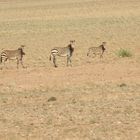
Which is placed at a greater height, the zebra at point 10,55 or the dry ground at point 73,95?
the zebra at point 10,55

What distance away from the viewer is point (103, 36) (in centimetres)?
3575

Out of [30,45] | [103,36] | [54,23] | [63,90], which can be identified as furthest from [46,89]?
[54,23]

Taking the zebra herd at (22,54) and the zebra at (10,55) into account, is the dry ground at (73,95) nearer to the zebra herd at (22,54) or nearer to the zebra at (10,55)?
the zebra herd at (22,54)

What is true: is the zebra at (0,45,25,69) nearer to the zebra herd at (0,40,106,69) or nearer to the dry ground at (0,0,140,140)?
the zebra herd at (0,40,106,69)

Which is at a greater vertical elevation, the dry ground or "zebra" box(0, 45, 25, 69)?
"zebra" box(0, 45, 25, 69)

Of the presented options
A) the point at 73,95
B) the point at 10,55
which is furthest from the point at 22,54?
the point at 73,95

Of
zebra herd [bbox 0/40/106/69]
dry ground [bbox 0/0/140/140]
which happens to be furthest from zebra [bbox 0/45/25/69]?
dry ground [bbox 0/0/140/140]

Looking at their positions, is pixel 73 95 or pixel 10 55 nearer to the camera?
pixel 73 95

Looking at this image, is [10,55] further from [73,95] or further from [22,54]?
[73,95]

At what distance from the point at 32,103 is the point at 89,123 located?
289cm

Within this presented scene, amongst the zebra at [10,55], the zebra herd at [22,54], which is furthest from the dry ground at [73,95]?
the zebra at [10,55]

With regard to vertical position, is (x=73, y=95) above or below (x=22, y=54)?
below

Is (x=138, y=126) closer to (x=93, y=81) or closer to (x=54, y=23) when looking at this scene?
(x=93, y=81)

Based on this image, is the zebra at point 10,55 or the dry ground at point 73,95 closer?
the dry ground at point 73,95
